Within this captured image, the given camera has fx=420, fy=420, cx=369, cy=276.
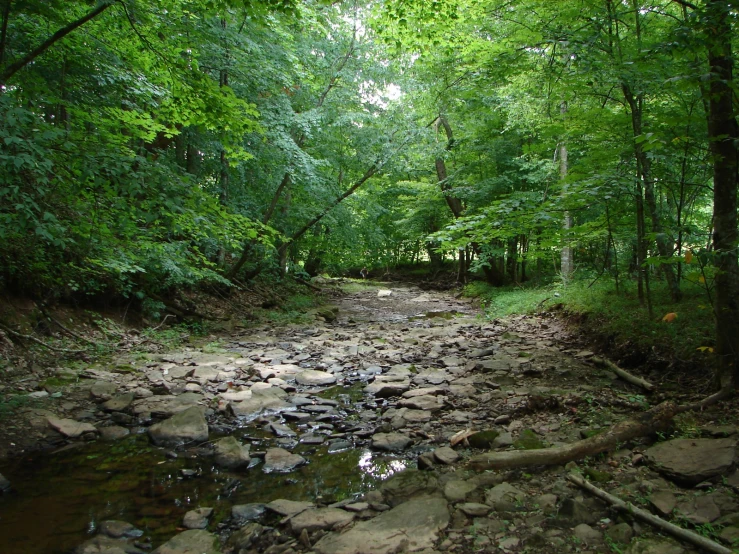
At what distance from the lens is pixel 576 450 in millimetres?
3689

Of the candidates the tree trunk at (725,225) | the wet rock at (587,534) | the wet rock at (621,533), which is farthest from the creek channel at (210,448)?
the tree trunk at (725,225)

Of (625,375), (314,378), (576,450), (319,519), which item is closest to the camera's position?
(319,519)

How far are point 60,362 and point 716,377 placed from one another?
8.84m

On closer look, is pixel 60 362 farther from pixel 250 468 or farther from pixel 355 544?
pixel 355 544

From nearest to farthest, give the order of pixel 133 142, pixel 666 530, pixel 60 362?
pixel 666 530, pixel 60 362, pixel 133 142

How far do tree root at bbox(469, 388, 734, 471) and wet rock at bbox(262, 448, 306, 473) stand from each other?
5.69 ft

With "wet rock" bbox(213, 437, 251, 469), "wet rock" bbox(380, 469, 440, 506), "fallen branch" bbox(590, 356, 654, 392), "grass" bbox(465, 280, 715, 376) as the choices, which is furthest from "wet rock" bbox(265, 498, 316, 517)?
"fallen branch" bbox(590, 356, 654, 392)

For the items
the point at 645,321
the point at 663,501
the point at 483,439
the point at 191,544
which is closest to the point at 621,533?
the point at 663,501

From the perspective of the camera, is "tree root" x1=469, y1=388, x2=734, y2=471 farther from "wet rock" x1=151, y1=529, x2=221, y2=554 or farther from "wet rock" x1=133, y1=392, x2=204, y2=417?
"wet rock" x1=133, y1=392, x2=204, y2=417

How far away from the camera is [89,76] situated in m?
7.45

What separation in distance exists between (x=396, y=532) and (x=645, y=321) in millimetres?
5798

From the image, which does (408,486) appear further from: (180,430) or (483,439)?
(180,430)

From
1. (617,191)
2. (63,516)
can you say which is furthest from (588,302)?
(63,516)

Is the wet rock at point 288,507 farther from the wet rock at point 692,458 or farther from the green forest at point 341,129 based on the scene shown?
the green forest at point 341,129
